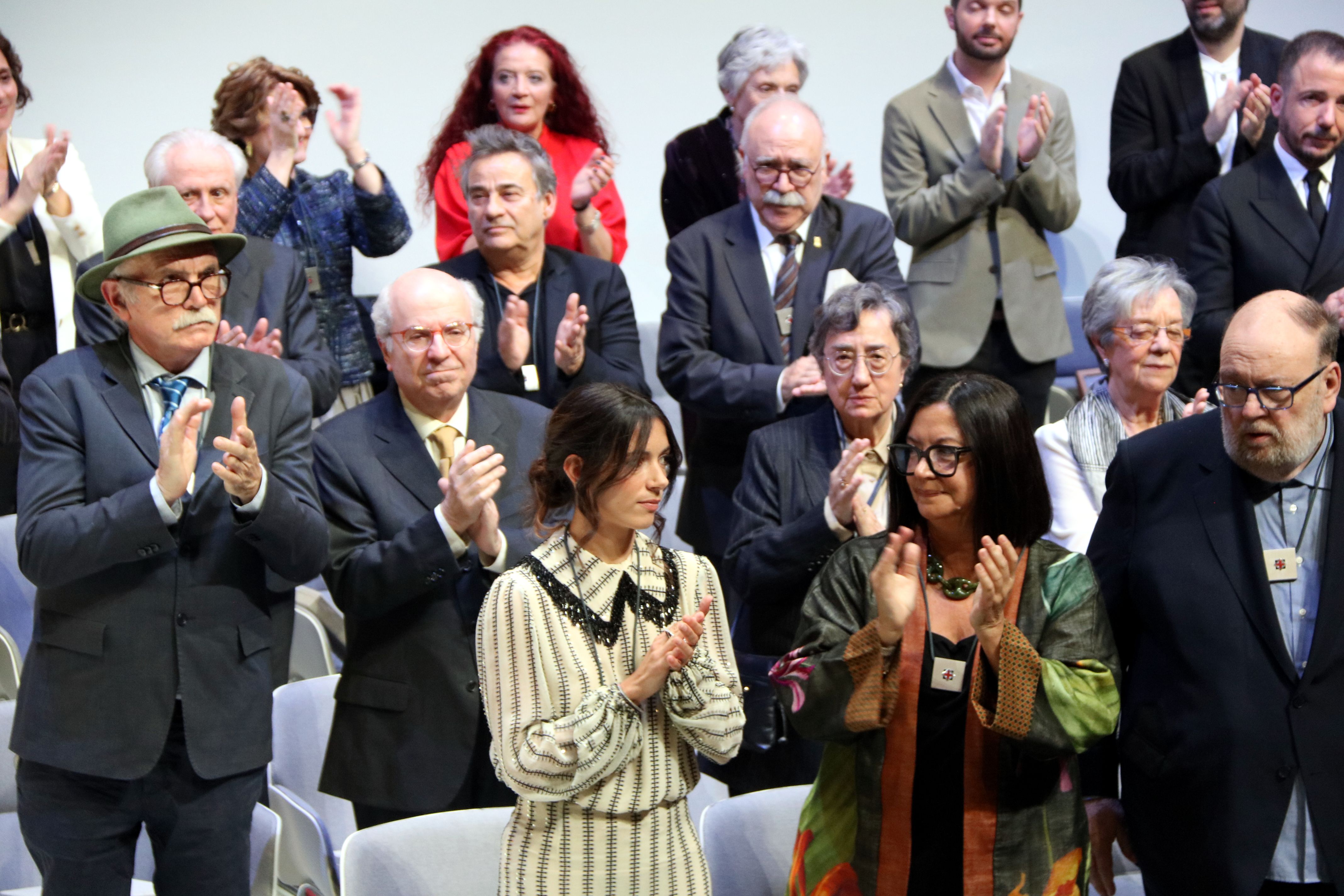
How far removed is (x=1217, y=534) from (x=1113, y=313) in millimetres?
1057

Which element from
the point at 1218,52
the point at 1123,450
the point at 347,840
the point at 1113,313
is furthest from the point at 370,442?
the point at 1218,52

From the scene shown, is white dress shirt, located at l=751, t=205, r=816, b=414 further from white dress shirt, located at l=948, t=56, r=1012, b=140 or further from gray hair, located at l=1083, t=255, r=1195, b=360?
white dress shirt, located at l=948, t=56, r=1012, b=140

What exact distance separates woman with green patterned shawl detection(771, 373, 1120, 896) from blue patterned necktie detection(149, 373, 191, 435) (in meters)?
1.16

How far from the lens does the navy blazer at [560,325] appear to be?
11.4 ft

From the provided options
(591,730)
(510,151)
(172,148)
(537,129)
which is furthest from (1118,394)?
(172,148)

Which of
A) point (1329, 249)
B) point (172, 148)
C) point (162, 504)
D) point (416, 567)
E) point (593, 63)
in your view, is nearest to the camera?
point (162, 504)

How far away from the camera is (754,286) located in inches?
139

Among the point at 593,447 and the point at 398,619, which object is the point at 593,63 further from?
the point at 593,447

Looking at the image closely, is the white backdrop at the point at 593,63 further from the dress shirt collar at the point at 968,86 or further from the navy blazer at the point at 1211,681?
the navy blazer at the point at 1211,681

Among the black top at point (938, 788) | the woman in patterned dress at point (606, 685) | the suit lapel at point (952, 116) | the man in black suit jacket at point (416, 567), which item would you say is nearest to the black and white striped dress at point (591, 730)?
the woman in patterned dress at point (606, 685)

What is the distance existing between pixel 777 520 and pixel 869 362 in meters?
0.37

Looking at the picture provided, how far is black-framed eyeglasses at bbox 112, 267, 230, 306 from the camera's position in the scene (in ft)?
7.91

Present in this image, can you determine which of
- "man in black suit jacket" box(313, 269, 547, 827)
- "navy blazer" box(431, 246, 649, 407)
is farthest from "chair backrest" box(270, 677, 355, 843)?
"navy blazer" box(431, 246, 649, 407)

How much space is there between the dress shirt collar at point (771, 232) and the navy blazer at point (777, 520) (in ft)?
2.47
